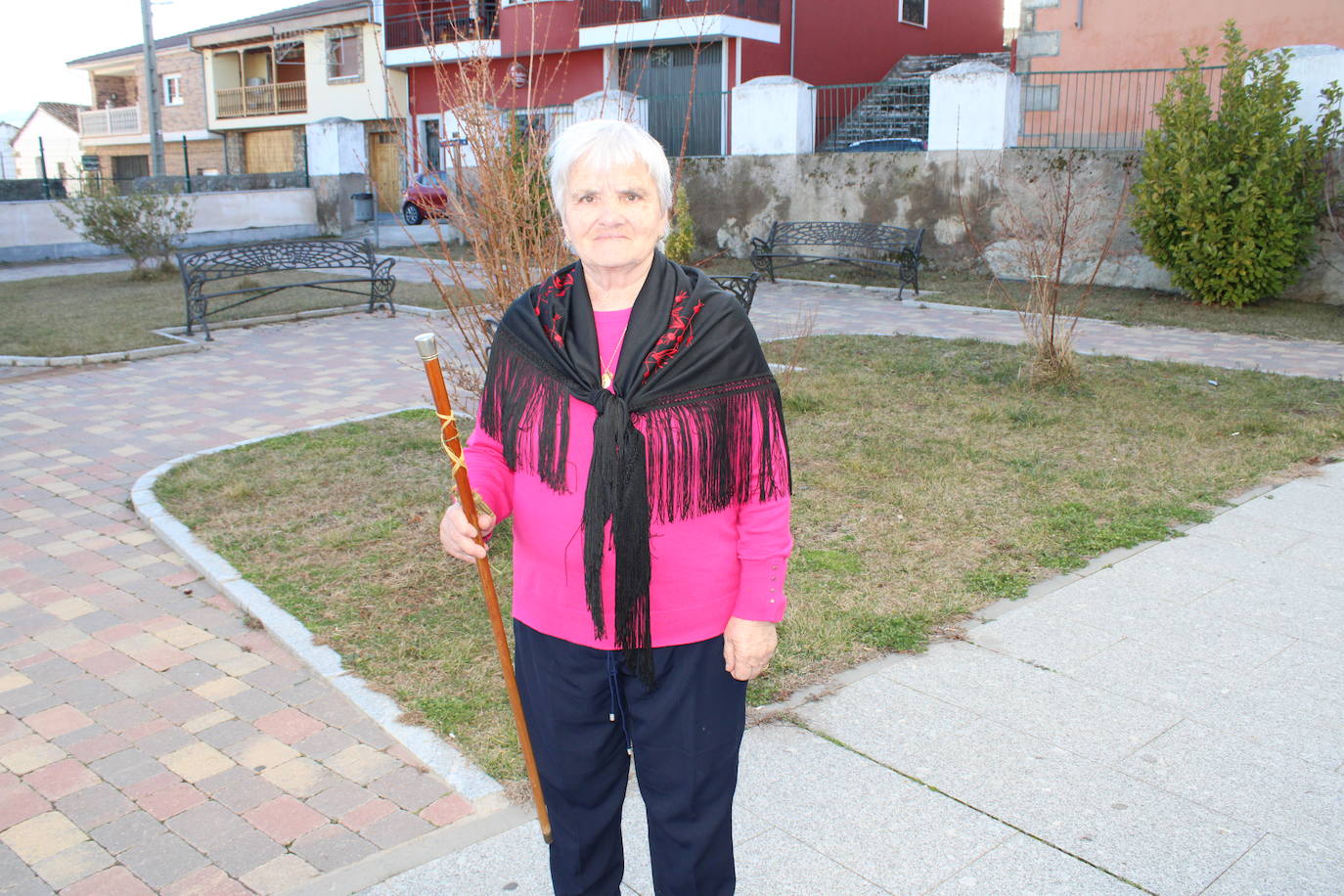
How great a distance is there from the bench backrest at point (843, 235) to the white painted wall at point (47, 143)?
4112 cm

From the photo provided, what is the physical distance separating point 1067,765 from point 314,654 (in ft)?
8.64

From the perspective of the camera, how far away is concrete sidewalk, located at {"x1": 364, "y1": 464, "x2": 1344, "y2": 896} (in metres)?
2.72

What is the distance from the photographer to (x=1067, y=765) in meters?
3.19

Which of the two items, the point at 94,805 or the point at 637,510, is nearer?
the point at 637,510

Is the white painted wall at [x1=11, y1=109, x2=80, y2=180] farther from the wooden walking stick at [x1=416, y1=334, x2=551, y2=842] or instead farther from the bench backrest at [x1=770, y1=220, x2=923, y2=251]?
the wooden walking stick at [x1=416, y1=334, x2=551, y2=842]

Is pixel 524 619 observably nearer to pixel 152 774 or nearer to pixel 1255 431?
pixel 152 774

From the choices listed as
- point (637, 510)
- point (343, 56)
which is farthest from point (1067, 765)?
point (343, 56)

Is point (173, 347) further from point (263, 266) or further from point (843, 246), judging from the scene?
point (843, 246)

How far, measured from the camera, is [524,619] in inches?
90.0

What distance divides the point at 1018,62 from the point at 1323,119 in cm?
629

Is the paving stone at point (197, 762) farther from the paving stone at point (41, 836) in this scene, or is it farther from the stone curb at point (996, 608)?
the stone curb at point (996, 608)

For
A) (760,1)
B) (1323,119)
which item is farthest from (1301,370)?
(760,1)

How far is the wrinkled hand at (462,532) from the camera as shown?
221 centimetres

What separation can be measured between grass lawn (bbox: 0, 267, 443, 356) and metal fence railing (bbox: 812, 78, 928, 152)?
26.4 ft
